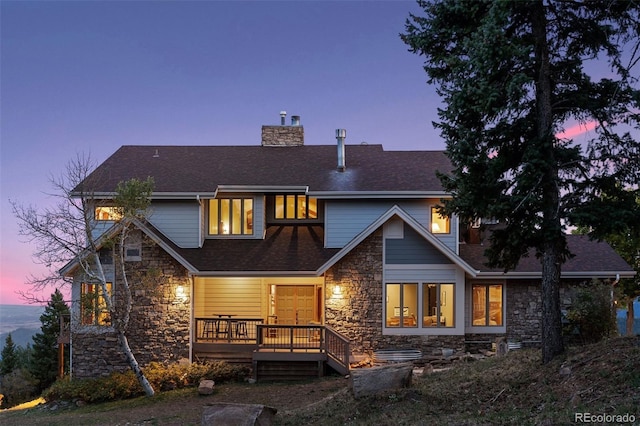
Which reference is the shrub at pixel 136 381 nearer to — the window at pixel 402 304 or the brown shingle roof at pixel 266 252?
the brown shingle roof at pixel 266 252

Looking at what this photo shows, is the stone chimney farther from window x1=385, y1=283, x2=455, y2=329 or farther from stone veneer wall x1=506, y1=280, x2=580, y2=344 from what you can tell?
stone veneer wall x1=506, y1=280, x2=580, y2=344

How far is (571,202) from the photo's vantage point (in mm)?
11828

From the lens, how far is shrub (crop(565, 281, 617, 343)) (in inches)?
723

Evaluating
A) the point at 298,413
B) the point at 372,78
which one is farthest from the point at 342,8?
the point at 298,413

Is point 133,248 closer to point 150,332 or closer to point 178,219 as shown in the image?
point 178,219

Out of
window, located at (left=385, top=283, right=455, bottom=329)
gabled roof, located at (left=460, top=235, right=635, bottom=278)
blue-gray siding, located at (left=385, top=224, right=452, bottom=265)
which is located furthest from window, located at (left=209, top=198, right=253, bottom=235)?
gabled roof, located at (left=460, top=235, right=635, bottom=278)

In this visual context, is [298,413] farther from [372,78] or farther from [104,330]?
[372,78]

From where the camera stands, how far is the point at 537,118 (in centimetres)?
1181

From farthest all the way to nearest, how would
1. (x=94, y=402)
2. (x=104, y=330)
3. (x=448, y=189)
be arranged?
(x=104, y=330)
(x=94, y=402)
(x=448, y=189)

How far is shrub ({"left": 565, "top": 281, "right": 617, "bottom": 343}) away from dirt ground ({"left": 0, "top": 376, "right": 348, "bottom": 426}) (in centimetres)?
835

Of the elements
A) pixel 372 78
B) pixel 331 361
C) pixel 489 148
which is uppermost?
pixel 372 78

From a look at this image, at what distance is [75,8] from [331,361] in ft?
56.7
